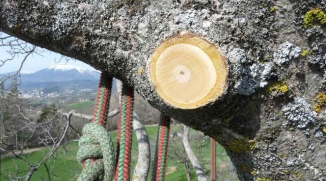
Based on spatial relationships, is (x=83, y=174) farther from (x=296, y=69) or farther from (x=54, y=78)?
(x=54, y=78)

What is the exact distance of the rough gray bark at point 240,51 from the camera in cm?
79

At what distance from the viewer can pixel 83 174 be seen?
3.20 ft

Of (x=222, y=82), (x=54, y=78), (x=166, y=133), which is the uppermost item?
(x=54, y=78)

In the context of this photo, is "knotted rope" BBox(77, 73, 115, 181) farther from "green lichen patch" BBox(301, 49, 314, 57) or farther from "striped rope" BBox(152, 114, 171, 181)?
"green lichen patch" BBox(301, 49, 314, 57)

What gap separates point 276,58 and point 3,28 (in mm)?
671

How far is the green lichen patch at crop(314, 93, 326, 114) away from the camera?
823 millimetres

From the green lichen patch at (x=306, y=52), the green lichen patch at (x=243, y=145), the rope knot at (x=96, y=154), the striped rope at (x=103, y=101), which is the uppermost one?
the green lichen patch at (x=306, y=52)

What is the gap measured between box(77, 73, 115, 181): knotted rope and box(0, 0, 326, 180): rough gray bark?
21cm

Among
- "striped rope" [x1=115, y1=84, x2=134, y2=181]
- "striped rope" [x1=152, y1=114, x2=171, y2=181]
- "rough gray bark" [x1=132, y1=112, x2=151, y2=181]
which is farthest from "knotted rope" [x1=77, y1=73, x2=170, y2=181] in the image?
"rough gray bark" [x1=132, y1=112, x2=151, y2=181]

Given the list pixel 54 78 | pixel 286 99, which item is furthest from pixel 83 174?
pixel 54 78

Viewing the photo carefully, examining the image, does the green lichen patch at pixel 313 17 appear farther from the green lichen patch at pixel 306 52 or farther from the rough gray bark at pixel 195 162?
the rough gray bark at pixel 195 162

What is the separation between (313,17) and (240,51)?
19 cm

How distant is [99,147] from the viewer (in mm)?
1022

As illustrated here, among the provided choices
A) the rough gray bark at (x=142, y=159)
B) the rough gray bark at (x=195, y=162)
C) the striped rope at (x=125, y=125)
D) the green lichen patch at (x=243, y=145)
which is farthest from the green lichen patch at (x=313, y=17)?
the rough gray bark at (x=195, y=162)
